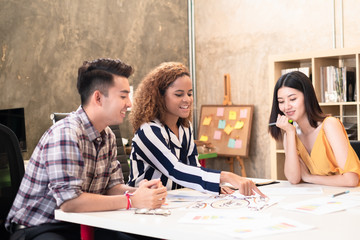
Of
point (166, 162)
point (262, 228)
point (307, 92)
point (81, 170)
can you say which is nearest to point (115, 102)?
point (81, 170)

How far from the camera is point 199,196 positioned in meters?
2.07

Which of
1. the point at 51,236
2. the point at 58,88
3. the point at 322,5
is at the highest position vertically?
the point at 322,5

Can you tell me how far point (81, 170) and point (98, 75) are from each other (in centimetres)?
43

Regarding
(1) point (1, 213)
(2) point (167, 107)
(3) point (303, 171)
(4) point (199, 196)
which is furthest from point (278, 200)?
(1) point (1, 213)

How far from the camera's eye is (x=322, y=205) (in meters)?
1.78

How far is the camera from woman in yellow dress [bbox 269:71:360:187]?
234cm

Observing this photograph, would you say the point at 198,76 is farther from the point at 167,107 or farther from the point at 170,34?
the point at 167,107

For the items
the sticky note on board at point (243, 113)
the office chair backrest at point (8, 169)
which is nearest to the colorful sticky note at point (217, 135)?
the sticky note on board at point (243, 113)

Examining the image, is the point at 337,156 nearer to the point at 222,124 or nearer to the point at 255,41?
the point at 222,124

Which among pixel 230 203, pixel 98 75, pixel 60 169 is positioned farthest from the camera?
pixel 98 75

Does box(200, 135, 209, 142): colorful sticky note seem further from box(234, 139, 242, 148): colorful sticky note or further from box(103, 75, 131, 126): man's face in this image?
box(103, 75, 131, 126): man's face

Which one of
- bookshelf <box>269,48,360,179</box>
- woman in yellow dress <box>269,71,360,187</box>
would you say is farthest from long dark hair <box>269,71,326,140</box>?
bookshelf <box>269,48,360,179</box>

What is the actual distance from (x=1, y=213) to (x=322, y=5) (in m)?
3.86

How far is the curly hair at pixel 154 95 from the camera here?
2.41m
